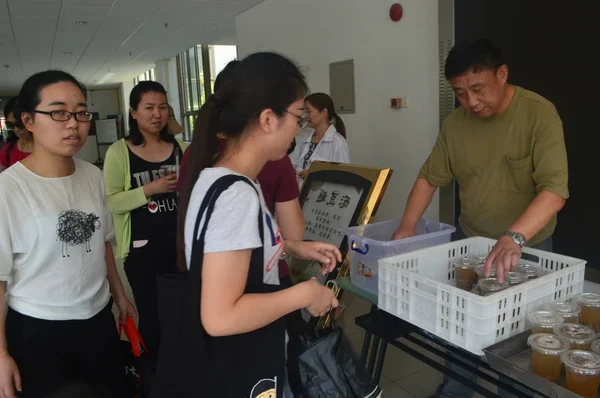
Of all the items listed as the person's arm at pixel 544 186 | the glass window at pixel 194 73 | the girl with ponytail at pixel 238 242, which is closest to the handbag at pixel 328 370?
the girl with ponytail at pixel 238 242

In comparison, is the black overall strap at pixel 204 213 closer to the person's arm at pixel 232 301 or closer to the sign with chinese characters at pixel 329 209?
the person's arm at pixel 232 301

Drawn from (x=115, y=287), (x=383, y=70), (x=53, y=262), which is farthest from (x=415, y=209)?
(x=383, y=70)

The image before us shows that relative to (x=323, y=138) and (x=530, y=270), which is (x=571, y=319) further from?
(x=323, y=138)

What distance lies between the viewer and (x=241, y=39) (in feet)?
19.4

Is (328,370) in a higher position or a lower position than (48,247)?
lower

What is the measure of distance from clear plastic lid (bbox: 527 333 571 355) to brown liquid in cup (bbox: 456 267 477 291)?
317 mm

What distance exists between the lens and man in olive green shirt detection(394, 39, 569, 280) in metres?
1.53

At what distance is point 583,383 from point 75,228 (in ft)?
4.59

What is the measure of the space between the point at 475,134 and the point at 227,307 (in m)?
1.25

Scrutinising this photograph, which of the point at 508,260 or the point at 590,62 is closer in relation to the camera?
the point at 508,260

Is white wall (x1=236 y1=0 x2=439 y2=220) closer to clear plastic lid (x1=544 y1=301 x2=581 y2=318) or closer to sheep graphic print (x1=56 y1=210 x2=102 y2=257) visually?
sheep graphic print (x1=56 y1=210 x2=102 y2=257)

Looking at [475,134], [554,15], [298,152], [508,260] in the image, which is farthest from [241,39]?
[508,260]

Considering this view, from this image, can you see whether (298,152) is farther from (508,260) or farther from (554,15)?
(508,260)

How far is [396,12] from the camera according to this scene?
3.31 meters
